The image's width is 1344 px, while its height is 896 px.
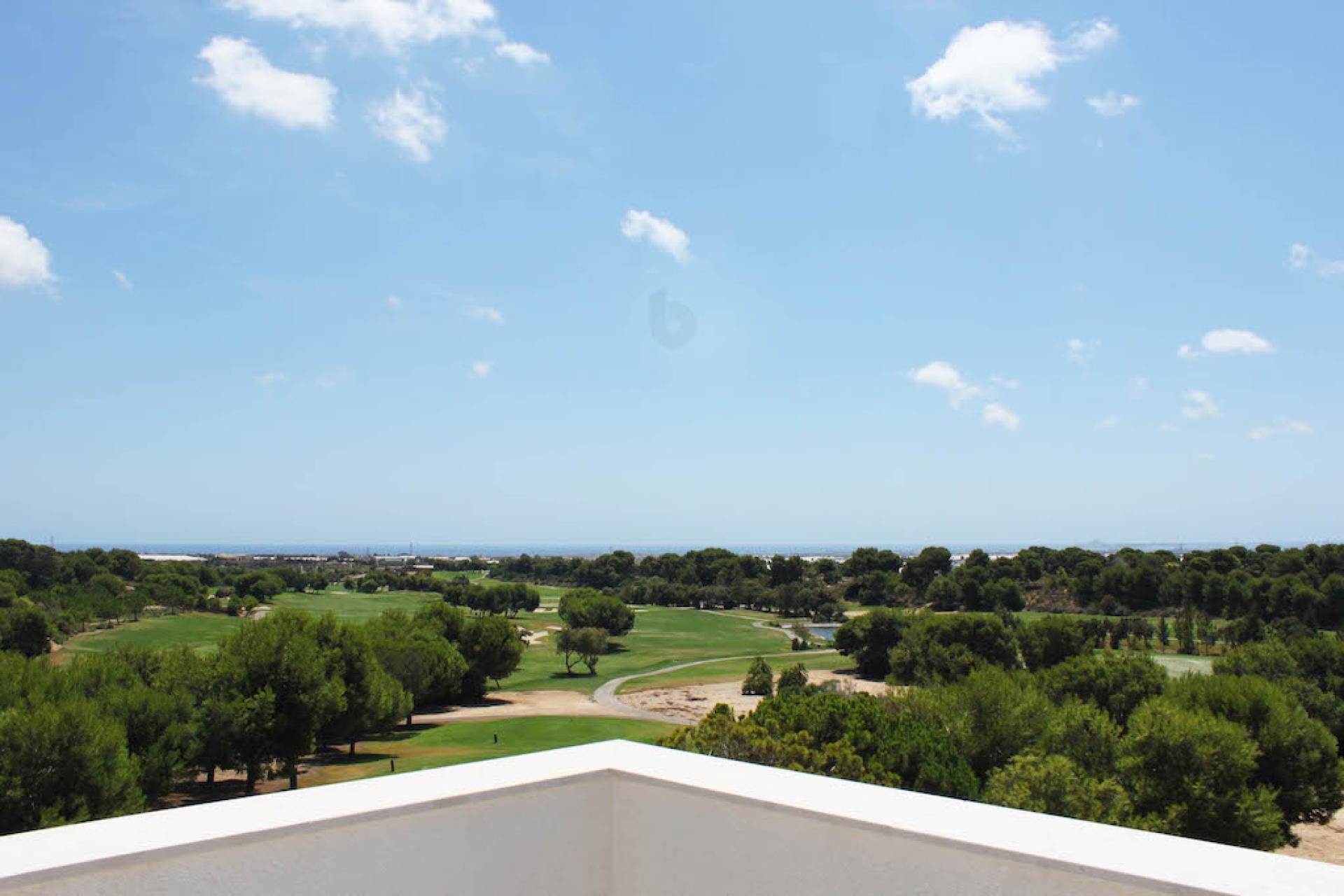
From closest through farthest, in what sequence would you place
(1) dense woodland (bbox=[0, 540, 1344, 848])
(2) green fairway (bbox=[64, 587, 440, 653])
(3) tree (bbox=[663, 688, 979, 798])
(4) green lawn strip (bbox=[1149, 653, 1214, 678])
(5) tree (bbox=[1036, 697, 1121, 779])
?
(3) tree (bbox=[663, 688, 979, 798]) → (1) dense woodland (bbox=[0, 540, 1344, 848]) → (5) tree (bbox=[1036, 697, 1121, 779]) → (4) green lawn strip (bbox=[1149, 653, 1214, 678]) → (2) green fairway (bbox=[64, 587, 440, 653])

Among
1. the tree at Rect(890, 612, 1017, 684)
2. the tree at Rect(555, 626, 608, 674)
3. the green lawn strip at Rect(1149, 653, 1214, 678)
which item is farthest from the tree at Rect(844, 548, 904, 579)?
the tree at Rect(555, 626, 608, 674)

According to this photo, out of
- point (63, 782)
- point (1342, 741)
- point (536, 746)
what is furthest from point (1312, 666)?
point (63, 782)

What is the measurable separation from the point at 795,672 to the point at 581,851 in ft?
164

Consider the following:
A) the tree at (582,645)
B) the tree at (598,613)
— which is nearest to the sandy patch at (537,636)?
the tree at (598,613)

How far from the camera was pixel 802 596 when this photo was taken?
10325 cm

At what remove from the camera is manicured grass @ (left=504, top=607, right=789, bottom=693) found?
199 ft

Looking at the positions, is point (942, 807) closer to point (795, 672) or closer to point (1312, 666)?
point (1312, 666)

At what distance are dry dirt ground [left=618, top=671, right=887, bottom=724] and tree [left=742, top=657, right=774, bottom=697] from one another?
48cm

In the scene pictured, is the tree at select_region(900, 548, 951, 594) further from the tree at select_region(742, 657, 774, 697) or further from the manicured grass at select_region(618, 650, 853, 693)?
the tree at select_region(742, 657, 774, 697)

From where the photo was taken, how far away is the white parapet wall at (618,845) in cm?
212

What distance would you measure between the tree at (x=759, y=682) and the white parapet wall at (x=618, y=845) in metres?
49.3

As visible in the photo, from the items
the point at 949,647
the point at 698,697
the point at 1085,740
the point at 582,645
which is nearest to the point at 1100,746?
the point at 1085,740

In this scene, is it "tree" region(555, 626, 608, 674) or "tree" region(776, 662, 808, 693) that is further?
"tree" region(555, 626, 608, 674)

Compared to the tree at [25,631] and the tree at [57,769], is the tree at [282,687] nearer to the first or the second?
the tree at [57,769]
